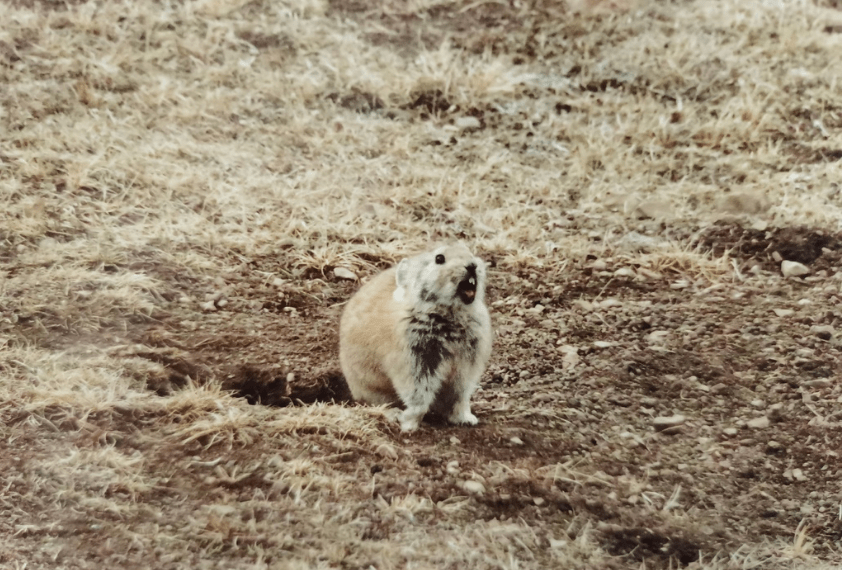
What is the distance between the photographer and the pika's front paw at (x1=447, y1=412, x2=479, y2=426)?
2982mm

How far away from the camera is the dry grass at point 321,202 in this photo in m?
2.23

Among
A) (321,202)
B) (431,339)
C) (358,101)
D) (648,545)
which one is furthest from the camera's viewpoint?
(358,101)

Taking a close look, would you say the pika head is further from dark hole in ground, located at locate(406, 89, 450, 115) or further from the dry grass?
dark hole in ground, located at locate(406, 89, 450, 115)

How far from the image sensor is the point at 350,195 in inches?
167

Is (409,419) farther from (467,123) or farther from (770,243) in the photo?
(467,123)

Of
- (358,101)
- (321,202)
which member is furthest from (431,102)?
(321,202)

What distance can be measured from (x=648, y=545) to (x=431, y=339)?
1.23 m

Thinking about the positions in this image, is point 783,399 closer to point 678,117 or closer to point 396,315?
point 396,315

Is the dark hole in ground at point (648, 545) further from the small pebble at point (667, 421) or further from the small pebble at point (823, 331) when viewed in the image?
the small pebble at point (823, 331)

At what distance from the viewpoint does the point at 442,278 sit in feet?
9.72

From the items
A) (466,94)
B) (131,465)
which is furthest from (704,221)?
(131,465)

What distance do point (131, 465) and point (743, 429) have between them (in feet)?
7.19

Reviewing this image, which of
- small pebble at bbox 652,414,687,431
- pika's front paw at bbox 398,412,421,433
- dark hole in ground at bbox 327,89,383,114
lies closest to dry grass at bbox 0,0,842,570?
dark hole in ground at bbox 327,89,383,114

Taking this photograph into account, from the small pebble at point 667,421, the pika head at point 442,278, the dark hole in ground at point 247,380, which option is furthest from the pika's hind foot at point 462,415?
the small pebble at point 667,421
